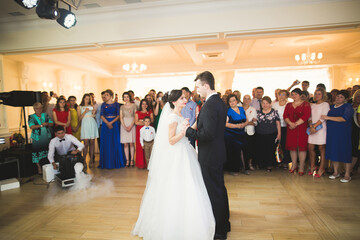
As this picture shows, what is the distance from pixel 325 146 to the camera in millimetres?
4199

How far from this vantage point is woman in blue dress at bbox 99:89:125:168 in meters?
5.16

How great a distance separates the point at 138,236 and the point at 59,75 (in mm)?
9410

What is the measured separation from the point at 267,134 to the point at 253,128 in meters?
0.30

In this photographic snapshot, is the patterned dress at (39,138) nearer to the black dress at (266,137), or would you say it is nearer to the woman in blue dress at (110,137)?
the woman in blue dress at (110,137)

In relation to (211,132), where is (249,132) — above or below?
below

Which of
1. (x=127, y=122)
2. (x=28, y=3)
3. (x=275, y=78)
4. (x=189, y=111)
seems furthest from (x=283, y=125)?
(x=275, y=78)

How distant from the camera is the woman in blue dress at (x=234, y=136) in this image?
4.27m

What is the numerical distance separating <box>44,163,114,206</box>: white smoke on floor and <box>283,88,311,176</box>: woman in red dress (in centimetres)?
349

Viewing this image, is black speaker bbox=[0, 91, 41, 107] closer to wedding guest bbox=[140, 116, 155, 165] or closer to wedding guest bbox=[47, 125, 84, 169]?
wedding guest bbox=[47, 125, 84, 169]

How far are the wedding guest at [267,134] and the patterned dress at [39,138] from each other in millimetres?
4562

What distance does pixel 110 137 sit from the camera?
17.1ft

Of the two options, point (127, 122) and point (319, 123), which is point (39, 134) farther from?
point (319, 123)

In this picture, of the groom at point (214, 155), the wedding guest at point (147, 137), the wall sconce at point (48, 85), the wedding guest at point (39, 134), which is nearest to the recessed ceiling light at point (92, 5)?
the wedding guest at point (39, 134)

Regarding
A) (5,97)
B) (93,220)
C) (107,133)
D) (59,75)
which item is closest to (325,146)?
(93,220)
